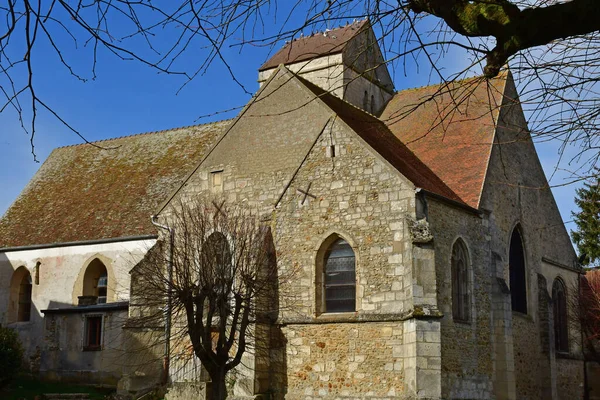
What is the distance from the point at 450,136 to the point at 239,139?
620 centimetres

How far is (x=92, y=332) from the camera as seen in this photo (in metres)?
25.1

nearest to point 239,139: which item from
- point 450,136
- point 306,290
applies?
point 306,290

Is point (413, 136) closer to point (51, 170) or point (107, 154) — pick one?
point (107, 154)

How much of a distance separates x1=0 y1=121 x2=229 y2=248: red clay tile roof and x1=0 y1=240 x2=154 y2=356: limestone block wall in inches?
16.5

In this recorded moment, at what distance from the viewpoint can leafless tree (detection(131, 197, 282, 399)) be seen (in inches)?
682

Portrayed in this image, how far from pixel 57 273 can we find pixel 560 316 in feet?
55.0

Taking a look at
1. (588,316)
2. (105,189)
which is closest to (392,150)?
(588,316)

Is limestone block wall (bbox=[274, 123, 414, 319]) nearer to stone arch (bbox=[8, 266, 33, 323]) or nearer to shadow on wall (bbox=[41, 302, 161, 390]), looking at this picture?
shadow on wall (bbox=[41, 302, 161, 390])

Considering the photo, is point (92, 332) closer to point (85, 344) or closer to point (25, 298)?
point (85, 344)

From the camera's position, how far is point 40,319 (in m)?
27.4

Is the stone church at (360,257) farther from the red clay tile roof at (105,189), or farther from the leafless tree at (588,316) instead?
the leafless tree at (588,316)

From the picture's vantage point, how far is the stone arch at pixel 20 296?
28.4m

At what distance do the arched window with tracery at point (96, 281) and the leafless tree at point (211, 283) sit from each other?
5932mm

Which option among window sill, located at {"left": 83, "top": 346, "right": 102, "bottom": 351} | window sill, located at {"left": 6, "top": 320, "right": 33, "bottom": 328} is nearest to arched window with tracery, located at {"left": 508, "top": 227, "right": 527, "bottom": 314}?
window sill, located at {"left": 83, "top": 346, "right": 102, "bottom": 351}
